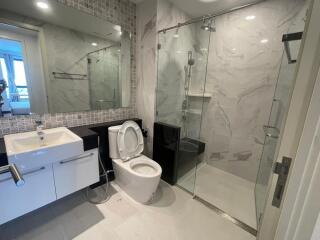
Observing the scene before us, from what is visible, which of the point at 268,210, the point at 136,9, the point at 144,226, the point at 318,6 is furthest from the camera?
the point at 136,9

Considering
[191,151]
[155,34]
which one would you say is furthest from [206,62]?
[191,151]

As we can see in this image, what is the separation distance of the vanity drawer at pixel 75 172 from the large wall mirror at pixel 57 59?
25.5 inches

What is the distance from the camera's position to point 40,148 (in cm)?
124

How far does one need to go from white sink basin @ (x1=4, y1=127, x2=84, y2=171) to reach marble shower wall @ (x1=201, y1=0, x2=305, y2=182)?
6.94ft

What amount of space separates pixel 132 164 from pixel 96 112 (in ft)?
2.73

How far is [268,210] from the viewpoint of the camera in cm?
61

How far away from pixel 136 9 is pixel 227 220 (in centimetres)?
287

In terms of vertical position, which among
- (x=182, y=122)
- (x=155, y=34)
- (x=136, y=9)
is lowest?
(x=182, y=122)

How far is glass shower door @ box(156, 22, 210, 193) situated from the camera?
2.25 metres

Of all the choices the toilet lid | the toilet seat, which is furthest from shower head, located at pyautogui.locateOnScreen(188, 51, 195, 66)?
the toilet seat

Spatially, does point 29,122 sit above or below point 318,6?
below

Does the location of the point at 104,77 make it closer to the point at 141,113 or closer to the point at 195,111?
the point at 141,113

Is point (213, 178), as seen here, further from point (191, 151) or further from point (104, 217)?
point (104, 217)

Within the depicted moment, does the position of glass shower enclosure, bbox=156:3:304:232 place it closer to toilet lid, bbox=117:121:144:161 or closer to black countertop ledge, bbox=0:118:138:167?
toilet lid, bbox=117:121:144:161
